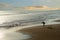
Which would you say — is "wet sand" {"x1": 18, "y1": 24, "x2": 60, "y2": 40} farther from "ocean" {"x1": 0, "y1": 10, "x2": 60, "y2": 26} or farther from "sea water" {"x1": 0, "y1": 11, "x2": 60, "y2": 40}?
"ocean" {"x1": 0, "y1": 10, "x2": 60, "y2": 26}

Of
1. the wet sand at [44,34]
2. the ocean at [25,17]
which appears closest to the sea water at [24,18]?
the ocean at [25,17]

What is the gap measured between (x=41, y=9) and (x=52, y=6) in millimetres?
539

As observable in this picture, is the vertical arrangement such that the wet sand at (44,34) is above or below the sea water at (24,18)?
below

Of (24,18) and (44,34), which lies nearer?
(44,34)

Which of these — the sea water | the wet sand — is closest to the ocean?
the sea water

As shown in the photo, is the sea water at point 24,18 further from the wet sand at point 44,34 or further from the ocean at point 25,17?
the wet sand at point 44,34

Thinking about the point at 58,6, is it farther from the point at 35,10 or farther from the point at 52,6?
the point at 35,10

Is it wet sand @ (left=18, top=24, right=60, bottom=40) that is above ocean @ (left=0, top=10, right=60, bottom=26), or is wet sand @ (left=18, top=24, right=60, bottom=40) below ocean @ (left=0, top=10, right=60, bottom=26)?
below

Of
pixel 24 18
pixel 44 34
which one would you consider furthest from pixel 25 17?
pixel 44 34

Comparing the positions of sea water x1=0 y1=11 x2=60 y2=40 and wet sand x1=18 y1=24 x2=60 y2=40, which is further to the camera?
sea water x1=0 y1=11 x2=60 y2=40

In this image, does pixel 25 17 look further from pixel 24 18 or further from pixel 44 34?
pixel 44 34

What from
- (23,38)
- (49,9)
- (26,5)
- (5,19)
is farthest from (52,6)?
(23,38)

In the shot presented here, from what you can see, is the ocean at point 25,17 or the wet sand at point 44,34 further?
the ocean at point 25,17

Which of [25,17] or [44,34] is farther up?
[25,17]
